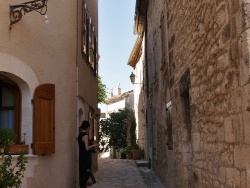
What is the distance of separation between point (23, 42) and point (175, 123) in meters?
3.19

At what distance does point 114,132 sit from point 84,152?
19.2 metres

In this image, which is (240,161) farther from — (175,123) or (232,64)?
(175,123)

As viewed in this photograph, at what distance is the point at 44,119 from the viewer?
7832mm

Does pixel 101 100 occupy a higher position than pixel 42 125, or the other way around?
pixel 101 100

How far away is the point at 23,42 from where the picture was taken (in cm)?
771

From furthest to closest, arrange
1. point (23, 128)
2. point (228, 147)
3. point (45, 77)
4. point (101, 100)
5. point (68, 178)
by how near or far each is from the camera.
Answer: point (101, 100) → point (68, 178) → point (45, 77) → point (23, 128) → point (228, 147)

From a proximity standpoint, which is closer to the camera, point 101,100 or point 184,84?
point 184,84

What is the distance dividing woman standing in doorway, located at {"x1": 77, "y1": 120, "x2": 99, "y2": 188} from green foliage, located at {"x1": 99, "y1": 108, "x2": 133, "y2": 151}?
18549mm

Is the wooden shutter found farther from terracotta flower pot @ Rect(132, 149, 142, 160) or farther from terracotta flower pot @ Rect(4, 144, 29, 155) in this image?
terracotta flower pot @ Rect(132, 149, 142, 160)

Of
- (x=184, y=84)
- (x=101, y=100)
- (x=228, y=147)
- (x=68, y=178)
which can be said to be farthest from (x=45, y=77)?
(x=101, y=100)

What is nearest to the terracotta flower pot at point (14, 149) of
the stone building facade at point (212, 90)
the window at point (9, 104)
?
the window at point (9, 104)

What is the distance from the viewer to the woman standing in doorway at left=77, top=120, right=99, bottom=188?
8.92 m

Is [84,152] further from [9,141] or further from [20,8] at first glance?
[20,8]

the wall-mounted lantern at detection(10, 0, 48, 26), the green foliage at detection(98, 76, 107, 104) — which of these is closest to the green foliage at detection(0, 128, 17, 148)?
the wall-mounted lantern at detection(10, 0, 48, 26)
